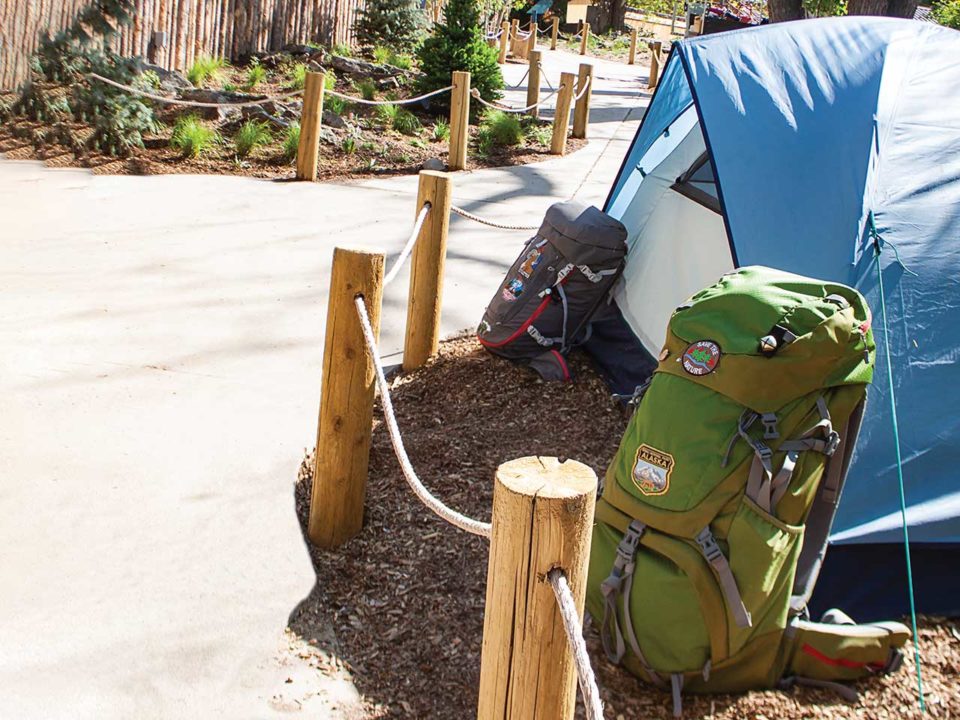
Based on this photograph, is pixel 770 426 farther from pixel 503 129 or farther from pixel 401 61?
pixel 401 61

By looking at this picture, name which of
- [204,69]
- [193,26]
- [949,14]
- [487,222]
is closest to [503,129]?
[204,69]

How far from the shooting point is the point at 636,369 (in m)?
4.99

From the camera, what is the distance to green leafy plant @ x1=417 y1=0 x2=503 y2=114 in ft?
41.2

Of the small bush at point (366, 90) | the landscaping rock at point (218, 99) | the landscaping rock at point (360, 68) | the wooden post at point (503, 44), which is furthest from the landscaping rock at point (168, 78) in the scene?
the wooden post at point (503, 44)

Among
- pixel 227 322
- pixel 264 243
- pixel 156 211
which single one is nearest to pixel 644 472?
pixel 227 322

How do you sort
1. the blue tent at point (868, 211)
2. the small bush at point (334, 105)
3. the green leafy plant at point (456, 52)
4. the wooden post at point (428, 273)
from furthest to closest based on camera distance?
the green leafy plant at point (456, 52)
the small bush at point (334, 105)
the wooden post at point (428, 273)
the blue tent at point (868, 211)

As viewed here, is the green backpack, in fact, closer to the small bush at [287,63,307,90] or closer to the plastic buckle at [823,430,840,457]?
the plastic buckle at [823,430,840,457]

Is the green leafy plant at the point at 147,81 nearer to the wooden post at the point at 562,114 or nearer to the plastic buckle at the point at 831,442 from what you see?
the wooden post at the point at 562,114

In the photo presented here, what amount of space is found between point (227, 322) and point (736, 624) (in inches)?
149

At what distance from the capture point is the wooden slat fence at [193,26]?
1040cm

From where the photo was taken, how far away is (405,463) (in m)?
2.84

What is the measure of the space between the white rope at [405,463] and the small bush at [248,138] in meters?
7.10

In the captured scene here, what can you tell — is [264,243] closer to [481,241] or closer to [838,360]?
[481,241]

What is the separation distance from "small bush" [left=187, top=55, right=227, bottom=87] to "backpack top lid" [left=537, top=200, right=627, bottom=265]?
8.37 metres
